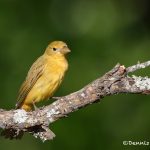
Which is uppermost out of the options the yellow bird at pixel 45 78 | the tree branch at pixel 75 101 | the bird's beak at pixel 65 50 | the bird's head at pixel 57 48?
the bird's head at pixel 57 48

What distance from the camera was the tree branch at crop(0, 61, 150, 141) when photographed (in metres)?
8.95

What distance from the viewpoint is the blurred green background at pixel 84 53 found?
12031mm

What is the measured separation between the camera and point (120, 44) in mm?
13383

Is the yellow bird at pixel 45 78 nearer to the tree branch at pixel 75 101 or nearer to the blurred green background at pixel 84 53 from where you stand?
the tree branch at pixel 75 101

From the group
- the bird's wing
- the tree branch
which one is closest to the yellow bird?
the bird's wing

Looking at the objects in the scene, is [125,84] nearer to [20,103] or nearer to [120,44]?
[20,103]

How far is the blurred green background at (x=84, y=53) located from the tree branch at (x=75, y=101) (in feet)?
8.40

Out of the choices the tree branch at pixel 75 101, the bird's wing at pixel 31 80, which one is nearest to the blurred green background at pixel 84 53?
the bird's wing at pixel 31 80

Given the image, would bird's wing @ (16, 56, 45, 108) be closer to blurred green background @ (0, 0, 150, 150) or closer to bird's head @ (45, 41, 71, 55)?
bird's head @ (45, 41, 71, 55)

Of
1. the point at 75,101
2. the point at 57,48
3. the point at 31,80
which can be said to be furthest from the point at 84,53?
the point at 75,101

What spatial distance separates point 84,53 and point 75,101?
12.7 feet

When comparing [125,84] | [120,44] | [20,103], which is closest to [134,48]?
[120,44]

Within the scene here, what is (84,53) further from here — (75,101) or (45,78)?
(75,101)

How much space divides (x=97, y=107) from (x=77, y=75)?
512 mm
